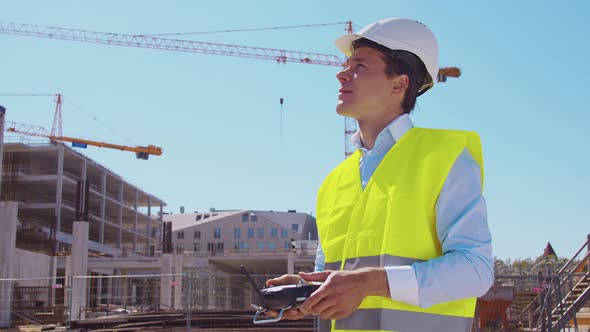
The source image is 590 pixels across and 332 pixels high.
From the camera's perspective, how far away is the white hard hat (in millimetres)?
2018

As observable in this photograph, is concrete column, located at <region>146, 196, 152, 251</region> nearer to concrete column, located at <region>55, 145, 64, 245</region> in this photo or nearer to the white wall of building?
concrete column, located at <region>55, 145, 64, 245</region>

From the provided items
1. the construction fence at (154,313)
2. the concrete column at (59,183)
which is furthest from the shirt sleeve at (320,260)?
the concrete column at (59,183)

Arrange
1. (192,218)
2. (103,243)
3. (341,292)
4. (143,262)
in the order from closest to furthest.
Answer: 1. (341,292)
2. (143,262)
3. (103,243)
4. (192,218)

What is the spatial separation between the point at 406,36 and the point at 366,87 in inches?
7.6

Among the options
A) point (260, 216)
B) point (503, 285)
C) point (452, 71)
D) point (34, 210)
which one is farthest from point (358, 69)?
point (260, 216)

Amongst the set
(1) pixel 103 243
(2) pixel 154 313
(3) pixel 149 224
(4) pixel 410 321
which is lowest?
(2) pixel 154 313

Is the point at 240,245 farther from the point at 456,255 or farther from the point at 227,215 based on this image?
the point at 456,255

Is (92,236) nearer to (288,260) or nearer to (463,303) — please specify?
(288,260)

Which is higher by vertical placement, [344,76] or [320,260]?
[344,76]

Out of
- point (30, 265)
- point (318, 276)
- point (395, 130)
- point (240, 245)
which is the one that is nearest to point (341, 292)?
point (318, 276)

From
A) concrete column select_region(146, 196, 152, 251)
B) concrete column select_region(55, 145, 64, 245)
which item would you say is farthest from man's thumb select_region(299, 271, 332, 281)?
concrete column select_region(146, 196, 152, 251)

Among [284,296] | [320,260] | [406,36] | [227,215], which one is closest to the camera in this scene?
[284,296]

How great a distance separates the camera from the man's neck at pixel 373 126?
83.3 inches

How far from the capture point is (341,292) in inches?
62.4
